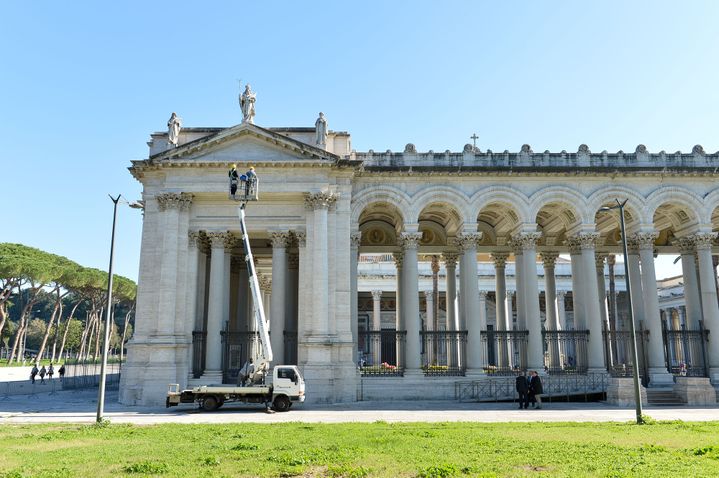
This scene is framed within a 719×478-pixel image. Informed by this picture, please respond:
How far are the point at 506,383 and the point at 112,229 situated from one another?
67.7 feet

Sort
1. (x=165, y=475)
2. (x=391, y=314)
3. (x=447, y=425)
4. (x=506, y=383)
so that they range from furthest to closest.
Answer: (x=391, y=314) < (x=506, y=383) < (x=447, y=425) < (x=165, y=475)

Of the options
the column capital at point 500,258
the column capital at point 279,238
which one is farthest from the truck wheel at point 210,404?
the column capital at point 500,258

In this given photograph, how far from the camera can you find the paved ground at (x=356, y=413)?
2081 centimetres

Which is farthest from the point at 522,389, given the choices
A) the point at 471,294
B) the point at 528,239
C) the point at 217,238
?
the point at 217,238

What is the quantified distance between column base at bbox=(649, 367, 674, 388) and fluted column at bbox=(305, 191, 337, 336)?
17568mm

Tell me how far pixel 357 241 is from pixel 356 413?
10.4m

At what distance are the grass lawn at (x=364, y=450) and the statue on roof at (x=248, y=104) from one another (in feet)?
57.5

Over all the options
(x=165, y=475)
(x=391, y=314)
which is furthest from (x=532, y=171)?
(x=391, y=314)

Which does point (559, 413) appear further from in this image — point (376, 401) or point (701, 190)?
point (701, 190)

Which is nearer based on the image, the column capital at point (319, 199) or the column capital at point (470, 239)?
the column capital at point (319, 199)

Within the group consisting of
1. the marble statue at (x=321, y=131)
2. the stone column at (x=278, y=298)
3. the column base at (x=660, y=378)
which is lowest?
the column base at (x=660, y=378)

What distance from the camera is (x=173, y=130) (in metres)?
30.4

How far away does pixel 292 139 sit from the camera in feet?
96.3

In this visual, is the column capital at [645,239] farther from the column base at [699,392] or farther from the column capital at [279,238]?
the column capital at [279,238]
